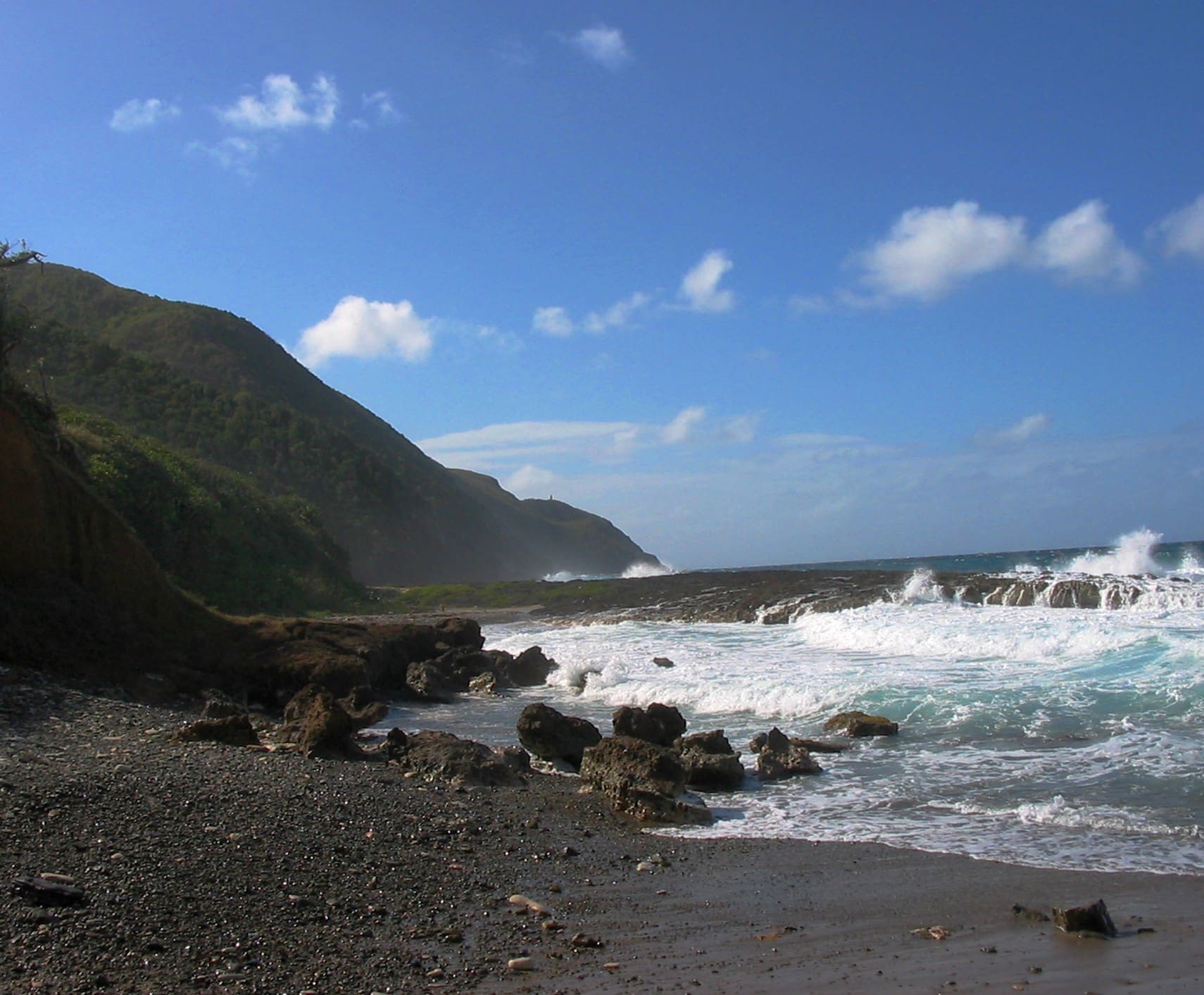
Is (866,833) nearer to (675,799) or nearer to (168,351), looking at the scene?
(675,799)

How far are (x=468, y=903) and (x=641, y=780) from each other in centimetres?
389

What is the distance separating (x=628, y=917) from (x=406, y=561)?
71456mm

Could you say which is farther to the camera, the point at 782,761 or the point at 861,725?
the point at 861,725

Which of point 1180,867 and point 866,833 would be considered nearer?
point 1180,867

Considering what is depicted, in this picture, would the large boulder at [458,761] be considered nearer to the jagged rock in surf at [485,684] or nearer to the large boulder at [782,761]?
the large boulder at [782,761]

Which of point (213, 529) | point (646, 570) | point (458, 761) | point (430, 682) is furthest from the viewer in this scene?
point (646, 570)

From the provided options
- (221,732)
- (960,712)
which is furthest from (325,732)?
(960,712)

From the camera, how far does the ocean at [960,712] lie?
9250 millimetres

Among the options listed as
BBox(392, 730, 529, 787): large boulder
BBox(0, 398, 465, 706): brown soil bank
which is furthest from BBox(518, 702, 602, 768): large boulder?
BBox(0, 398, 465, 706): brown soil bank

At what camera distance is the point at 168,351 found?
76.1 m

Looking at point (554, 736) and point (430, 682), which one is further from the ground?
point (554, 736)

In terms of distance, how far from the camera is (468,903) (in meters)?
6.84

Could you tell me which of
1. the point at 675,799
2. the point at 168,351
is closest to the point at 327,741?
the point at 675,799

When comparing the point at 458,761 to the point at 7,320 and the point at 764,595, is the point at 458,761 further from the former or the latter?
the point at 764,595
